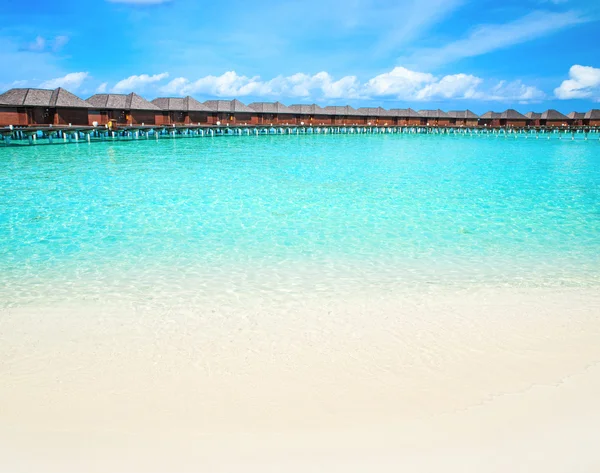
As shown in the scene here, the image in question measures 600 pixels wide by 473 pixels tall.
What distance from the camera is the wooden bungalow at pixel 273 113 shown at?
52.6 metres

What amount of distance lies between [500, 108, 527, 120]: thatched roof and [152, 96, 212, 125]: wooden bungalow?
43.3m

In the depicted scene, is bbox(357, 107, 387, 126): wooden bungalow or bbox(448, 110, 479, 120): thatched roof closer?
bbox(357, 107, 387, 126): wooden bungalow

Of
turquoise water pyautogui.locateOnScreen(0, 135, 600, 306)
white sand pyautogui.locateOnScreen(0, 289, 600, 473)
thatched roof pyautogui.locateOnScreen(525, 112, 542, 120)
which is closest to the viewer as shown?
white sand pyautogui.locateOnScreen(0, 289, 600, 473)

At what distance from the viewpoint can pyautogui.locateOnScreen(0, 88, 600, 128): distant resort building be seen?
31500mm

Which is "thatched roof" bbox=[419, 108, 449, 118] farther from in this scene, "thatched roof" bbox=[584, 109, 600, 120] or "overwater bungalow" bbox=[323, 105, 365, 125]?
"thatched roof" bbox=[584, 109, 600, 120]

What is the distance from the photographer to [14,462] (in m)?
2.56

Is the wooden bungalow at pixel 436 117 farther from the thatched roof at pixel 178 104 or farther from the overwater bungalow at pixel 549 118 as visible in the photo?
the thatched roof at pixel 178 104

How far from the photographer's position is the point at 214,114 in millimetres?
47531

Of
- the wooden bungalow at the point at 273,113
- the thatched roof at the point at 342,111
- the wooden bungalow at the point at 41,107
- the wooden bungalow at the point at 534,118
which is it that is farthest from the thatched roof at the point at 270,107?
the wooden bungalow at the point at 534,118

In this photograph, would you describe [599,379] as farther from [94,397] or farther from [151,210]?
[151,210]

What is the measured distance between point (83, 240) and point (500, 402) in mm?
7169

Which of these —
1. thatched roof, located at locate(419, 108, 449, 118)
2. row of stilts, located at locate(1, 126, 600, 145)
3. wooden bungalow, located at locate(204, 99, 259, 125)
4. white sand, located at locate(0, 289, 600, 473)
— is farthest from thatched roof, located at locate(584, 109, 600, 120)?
white sand, located at locate(0, 289, 600, 473)

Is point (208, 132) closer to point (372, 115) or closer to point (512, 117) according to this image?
point (372, 115)

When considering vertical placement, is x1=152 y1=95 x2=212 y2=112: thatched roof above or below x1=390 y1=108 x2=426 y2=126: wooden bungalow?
below
